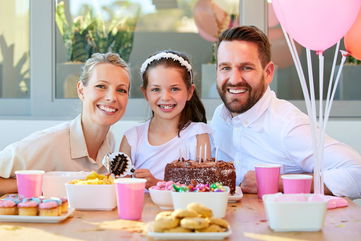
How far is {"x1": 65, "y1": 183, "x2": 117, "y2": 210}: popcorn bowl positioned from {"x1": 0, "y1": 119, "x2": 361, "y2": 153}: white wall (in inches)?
72.1

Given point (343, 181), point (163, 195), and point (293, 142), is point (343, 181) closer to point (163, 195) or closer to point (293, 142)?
point (293, 142)

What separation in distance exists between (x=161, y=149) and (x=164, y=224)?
1076 mm

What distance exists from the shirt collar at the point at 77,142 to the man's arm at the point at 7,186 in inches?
8.9

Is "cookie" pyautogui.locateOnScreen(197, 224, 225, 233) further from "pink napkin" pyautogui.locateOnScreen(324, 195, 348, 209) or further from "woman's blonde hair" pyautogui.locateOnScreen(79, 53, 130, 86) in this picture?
"woman's blonde hair" pyautogui.locateOnScreen(79, 53, 130, 86)

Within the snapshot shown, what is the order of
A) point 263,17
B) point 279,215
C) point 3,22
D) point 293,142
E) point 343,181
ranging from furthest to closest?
point 3,22 < point 263,17 < point 293,142 < point 343,181 < point 279,215

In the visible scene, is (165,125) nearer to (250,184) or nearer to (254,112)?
(254,112)

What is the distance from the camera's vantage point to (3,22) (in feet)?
13.2

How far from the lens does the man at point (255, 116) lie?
2.37m

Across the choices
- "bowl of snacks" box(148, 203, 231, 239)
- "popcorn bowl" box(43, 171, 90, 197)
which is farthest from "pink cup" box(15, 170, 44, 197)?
"bowl of snacks" box(148, 203, 231, 239)

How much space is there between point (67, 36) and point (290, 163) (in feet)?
6.45

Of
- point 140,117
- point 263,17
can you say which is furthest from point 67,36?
point 263,17

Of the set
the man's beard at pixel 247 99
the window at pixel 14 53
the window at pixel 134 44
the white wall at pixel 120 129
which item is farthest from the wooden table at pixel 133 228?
the window at pixel 14 53

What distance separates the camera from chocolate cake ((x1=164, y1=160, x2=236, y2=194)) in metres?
1.97

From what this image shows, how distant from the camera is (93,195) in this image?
1768 mm
